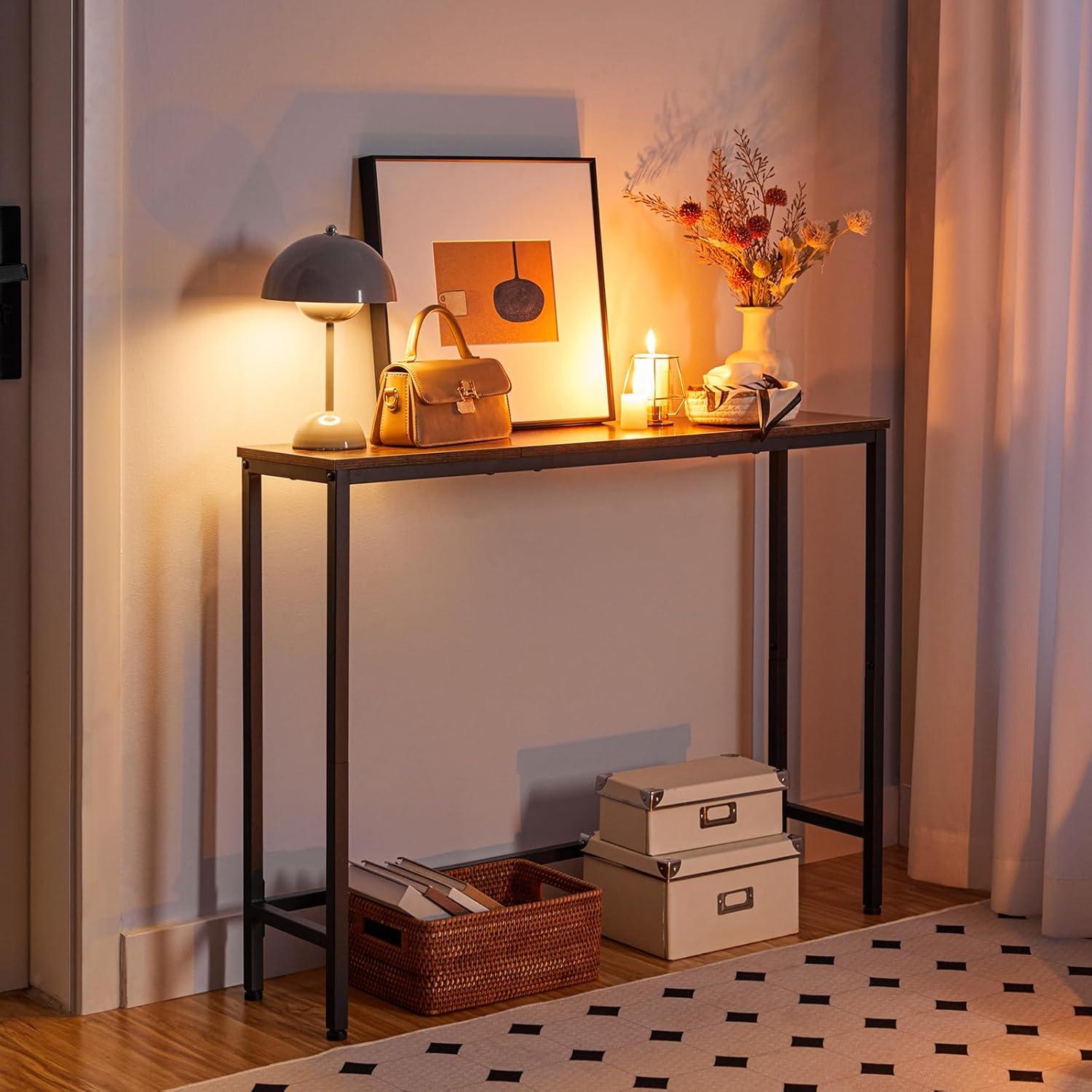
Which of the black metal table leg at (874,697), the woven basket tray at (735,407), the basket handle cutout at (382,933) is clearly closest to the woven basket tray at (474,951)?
the basket handle cutout at (382,933)

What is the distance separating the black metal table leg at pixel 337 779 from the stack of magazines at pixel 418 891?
176 millimetres

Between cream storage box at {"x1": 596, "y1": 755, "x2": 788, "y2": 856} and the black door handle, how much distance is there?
1475 mm

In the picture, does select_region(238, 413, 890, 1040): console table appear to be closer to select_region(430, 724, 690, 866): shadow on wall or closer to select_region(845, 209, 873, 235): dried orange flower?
select_region(430, 724, 690, 866): shadow on wall

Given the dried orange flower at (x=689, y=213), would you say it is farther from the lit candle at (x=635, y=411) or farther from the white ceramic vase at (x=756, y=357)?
the lit candle at (x=635, y=411)

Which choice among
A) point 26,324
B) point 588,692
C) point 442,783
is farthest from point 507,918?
point 26,324

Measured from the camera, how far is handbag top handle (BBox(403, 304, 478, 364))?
10.6 feet

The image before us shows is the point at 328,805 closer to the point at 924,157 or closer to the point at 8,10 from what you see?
the point at 8,10

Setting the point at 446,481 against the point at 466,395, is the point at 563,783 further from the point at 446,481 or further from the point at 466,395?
the point at 466,395

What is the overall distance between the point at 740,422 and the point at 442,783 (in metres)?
0.98

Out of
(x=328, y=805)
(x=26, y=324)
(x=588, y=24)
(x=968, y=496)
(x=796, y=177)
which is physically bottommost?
(x=328, y=805)

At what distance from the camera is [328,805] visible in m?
3.03

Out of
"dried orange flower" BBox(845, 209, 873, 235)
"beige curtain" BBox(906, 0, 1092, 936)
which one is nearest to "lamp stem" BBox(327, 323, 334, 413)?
"dried orange flower" BBox(845, 209, 873, 235)

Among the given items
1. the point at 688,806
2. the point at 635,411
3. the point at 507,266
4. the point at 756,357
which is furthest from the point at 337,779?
the point at 756,357

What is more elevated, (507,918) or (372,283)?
(372,283)
